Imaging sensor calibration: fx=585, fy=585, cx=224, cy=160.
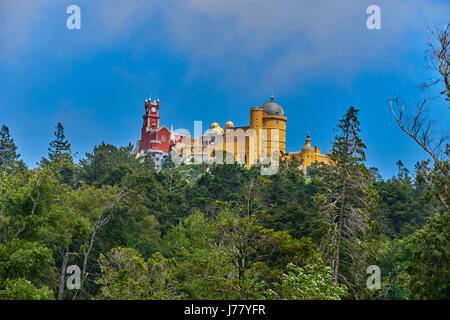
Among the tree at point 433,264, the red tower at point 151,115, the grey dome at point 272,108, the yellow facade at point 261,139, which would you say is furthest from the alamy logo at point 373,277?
the red tower at point 151,115

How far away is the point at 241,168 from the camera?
6134 cm

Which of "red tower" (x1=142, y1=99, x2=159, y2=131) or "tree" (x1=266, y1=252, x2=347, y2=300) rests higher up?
"red tower" (x1=142, y1=99, x2=159, y2=131)

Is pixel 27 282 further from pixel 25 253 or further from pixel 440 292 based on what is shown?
pixel 440 292

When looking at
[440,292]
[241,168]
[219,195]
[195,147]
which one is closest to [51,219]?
[440,292]

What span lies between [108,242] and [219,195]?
1670 cm

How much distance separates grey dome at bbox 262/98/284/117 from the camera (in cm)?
7969

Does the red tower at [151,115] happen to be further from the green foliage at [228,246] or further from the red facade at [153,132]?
the green foliage at [228,246]

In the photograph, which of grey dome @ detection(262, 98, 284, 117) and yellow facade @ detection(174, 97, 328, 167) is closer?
yellow facade @ detection(174, 97, 328, 167)

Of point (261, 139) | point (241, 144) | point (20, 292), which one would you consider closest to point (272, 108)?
point (261, 139)

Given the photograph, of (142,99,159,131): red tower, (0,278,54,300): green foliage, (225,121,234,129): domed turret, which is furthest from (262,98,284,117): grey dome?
(0,278,54,300): green foliage

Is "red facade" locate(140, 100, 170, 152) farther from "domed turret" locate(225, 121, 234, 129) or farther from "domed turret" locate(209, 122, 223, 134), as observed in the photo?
"domed turret" locate(225, 121, 234, 129)

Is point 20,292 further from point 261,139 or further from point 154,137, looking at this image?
point 154,137

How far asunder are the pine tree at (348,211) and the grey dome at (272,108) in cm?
5351

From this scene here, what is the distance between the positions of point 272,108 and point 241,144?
6.58 meters
